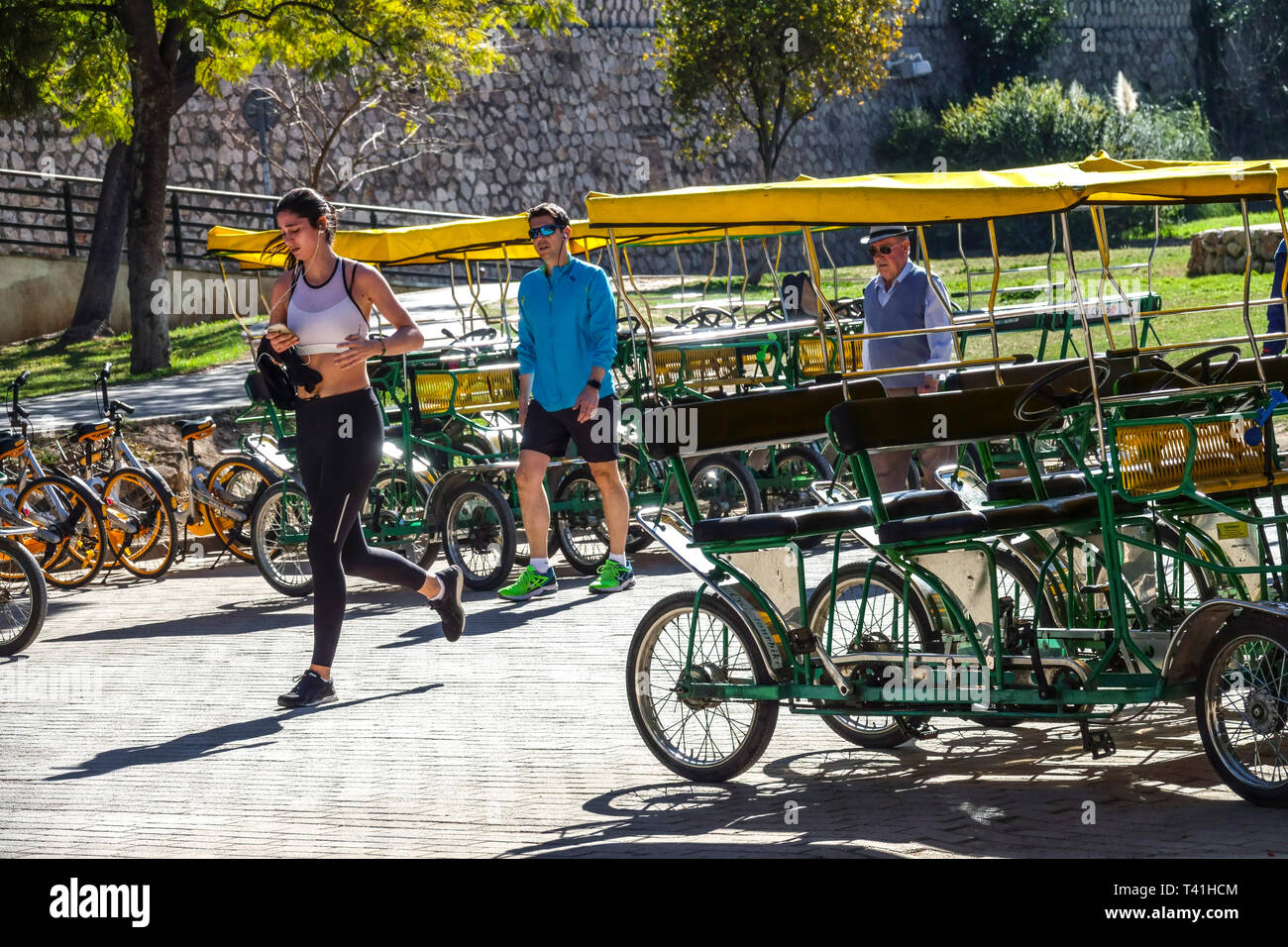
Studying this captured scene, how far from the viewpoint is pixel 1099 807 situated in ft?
19.0

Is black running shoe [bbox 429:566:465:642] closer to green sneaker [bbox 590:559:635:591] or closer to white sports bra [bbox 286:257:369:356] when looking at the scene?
white sports bra [bbox 286:257:369:356]

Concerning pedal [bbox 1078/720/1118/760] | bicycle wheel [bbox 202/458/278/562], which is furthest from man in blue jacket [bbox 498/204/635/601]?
pedal [bbox 1078/720/1118/760]

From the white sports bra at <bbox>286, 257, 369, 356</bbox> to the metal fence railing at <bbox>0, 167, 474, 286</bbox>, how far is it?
1553 cm

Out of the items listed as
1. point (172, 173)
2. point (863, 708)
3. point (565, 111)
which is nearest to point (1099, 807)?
point (863, 708)

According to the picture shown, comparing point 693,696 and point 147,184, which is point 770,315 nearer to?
point 147,184

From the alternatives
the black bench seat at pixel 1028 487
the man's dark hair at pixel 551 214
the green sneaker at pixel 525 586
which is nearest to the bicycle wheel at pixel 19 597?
the green sneaker at pixel 525 586

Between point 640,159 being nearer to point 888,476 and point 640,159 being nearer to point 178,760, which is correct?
point 888,476

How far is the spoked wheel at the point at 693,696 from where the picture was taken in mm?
6430

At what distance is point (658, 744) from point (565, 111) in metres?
34.8

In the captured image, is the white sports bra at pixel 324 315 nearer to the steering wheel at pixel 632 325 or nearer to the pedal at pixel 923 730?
the steering wheel at pixel 632 325

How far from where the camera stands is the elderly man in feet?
31.4

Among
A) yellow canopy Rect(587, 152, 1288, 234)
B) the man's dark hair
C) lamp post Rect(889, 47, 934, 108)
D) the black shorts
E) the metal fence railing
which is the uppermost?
lamp post Rect(889, 47, 934, 108)

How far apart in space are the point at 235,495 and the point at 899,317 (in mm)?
5042

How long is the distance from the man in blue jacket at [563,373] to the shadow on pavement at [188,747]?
2.58 metres
